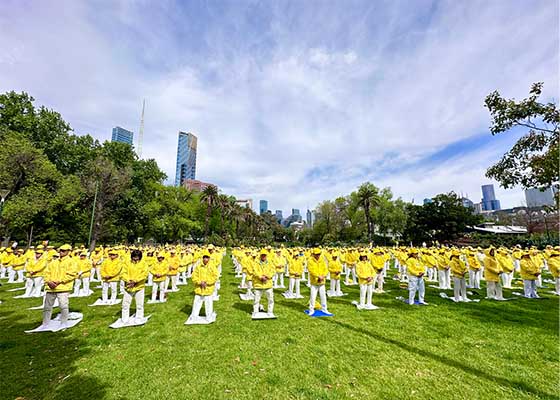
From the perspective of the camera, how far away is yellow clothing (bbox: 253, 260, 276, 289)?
8570mm

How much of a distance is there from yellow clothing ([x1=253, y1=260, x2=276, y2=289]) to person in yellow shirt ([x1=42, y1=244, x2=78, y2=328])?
18.2 feet

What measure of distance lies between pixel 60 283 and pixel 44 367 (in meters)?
2.95

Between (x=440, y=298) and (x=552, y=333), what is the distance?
4.48 m

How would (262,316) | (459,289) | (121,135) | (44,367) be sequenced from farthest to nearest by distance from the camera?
(121,135), (459,289), (262,316), (44,367)

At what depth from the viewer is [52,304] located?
7.70m

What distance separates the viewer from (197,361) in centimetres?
574

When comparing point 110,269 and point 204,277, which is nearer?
point 204,277

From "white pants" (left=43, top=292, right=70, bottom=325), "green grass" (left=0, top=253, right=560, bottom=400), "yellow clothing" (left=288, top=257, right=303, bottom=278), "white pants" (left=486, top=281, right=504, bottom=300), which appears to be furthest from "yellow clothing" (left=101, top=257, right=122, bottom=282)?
"white pants" (left=486, top=281, right=504, bottom=300)

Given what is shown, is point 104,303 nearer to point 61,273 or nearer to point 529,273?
point 61,273

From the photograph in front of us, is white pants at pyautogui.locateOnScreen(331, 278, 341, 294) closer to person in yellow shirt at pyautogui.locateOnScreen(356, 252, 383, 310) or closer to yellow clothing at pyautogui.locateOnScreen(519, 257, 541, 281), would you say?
person in yellow shirt at pyautogui.locateOnScreen(356, 252, 383, 310)

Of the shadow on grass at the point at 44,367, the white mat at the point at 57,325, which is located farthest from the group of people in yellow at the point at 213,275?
the shadow on grass at the point at 44,367

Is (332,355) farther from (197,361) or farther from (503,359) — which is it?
(503,359)

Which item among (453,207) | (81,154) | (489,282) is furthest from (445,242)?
(81,154)

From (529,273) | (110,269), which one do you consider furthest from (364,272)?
(110,269)
